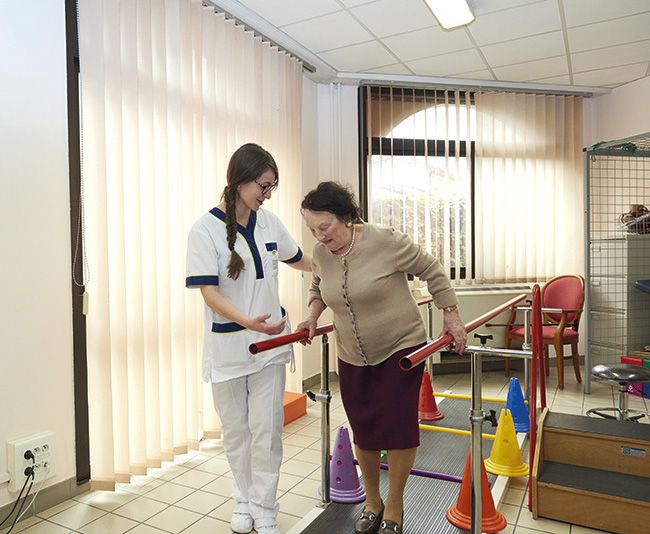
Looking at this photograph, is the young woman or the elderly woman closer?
the elderly woman

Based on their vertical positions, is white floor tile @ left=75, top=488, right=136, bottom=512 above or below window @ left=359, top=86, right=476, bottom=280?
below

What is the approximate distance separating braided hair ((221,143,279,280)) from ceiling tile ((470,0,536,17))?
2.20 meters

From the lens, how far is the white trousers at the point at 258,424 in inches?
81.4

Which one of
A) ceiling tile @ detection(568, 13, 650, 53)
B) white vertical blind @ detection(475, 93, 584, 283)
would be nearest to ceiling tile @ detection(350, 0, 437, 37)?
ceiling tile @ detection(568, 13, 650, 53)

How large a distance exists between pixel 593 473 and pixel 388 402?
1173 millimetres

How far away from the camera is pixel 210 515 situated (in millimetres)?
2369

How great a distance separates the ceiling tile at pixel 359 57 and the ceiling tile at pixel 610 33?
1394mm

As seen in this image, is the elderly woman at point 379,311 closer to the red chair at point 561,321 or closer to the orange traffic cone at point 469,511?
the orange traffic cone at point 469,511

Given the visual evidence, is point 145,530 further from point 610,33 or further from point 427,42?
point 610,33

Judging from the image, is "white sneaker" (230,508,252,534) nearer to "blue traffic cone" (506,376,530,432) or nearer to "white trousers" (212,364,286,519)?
"white trousers" (212,364,286,519)

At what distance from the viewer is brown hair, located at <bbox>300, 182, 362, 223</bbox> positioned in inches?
71.5

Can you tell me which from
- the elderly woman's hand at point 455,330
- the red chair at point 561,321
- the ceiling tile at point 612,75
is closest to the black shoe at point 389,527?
the elderly woman's hand at point 455,330

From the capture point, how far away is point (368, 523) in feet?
6.54

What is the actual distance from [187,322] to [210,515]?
108 cm
